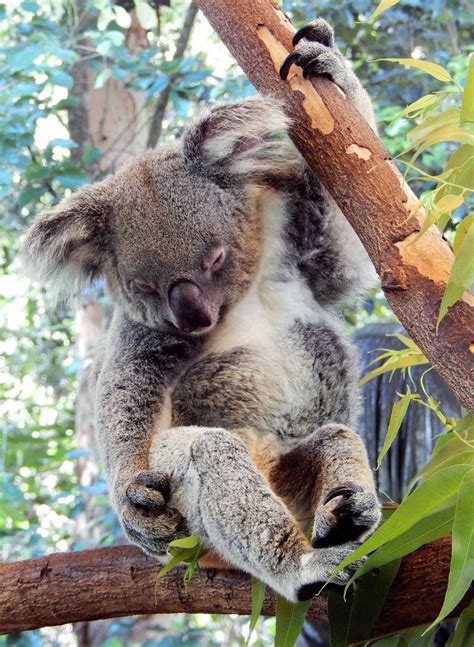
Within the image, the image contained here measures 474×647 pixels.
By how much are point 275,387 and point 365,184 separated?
70cm

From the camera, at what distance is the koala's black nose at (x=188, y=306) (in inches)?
82.0

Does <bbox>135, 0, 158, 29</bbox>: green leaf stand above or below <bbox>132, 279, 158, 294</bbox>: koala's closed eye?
above

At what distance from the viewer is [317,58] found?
1909 millimetres

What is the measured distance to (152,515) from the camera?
193 centimetres

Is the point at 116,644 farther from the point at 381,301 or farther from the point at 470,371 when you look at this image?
the point at 381,301

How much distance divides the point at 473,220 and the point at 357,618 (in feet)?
2.71

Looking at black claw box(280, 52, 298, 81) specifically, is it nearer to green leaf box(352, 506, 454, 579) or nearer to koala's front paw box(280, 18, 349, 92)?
koala's front paw box(280, 18, 349, 92)

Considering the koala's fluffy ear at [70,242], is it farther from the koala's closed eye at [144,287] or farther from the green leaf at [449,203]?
the green leaf at [449,203]

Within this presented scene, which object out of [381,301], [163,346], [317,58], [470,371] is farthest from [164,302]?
[381,301]

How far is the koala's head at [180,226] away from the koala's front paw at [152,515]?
1.40 ft

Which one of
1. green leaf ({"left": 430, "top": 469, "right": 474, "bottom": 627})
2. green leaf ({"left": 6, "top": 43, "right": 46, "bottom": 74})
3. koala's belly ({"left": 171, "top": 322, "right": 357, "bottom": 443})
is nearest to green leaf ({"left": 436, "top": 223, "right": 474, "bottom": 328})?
green leaf ({"left": 430, "top": 469, "right": 474, "bottom": 627})

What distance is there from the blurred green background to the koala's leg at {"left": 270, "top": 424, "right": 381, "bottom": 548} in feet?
3.98

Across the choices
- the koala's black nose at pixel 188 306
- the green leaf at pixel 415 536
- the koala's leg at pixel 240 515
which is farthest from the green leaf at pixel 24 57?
the green leaf at pixel 415 536

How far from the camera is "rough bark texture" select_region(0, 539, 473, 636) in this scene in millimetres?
1926
